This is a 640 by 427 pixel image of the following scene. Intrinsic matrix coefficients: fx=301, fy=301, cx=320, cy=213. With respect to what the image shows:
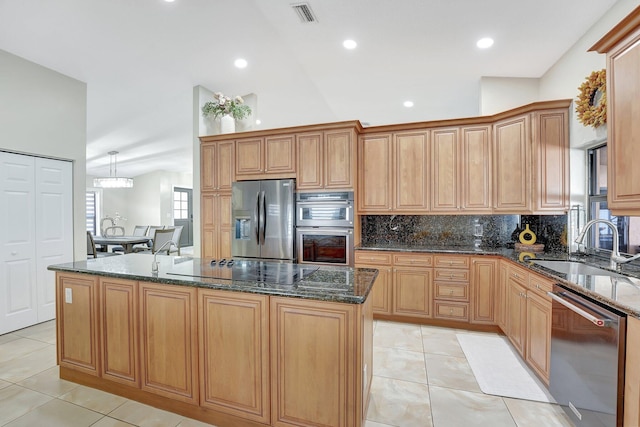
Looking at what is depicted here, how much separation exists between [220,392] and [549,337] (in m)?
2.27

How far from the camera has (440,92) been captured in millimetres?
4332

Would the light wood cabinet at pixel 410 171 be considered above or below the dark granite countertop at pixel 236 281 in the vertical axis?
above

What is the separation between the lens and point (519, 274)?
107 inches

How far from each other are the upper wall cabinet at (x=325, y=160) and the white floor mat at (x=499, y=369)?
6.94ft

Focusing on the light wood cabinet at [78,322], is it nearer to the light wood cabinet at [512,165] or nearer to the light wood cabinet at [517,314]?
the light wood cabinet at [517,314]

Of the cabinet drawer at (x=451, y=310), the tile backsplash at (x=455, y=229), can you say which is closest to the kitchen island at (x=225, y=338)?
the cabinet drawer at (x=451, y=310)

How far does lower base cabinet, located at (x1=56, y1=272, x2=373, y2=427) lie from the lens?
5.25ft

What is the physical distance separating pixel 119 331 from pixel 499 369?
2999 millimetres

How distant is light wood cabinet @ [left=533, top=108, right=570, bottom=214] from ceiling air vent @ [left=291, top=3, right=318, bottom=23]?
8.04ft

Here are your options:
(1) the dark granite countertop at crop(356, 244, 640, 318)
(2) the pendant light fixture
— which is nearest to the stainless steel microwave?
(1) the dark granite countertop at crop(356, 244, 640, 318)

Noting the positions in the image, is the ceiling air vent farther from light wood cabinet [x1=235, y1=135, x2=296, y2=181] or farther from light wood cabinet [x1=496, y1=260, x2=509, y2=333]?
light wood cabinet [x1=496, y1=260, x2=509, y2=333]

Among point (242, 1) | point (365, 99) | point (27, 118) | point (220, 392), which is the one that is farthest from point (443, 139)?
point (27, 118)

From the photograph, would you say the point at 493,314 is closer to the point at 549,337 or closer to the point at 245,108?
the point at 549,337

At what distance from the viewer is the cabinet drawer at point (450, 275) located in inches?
132
